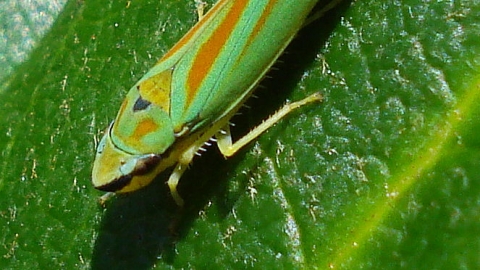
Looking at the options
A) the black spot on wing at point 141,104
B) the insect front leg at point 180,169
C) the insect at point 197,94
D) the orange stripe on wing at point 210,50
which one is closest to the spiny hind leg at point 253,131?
the insect at point 197,94

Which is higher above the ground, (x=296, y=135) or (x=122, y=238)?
(x=296, y=135)

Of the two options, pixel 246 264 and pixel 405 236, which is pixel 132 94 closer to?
pixel 246 264

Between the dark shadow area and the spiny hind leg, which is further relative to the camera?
the dark shadow area

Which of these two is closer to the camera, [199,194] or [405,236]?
[405,236]

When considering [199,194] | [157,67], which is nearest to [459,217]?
[199,194]

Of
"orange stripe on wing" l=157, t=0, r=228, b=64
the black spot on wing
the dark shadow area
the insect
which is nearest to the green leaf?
the dark shadow area

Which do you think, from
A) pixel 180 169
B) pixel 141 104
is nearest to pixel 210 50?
pixel 141 104

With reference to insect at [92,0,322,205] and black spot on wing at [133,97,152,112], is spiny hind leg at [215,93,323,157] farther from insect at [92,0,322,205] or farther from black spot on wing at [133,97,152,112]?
black spot on wing at [133,97,152,112]

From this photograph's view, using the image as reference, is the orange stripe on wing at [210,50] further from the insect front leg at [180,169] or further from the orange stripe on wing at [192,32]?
the insect front leg at [180,169]
